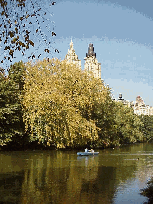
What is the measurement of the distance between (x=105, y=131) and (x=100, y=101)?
6839 millimetres

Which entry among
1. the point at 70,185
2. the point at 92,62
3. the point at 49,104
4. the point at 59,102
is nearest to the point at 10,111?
the point at 49,104

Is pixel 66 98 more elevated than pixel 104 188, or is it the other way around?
pixel 66 98

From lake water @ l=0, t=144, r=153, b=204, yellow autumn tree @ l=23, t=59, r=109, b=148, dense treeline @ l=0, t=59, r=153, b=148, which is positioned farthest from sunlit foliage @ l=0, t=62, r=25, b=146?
lake water @ l=0, t=144, r=153, b=204

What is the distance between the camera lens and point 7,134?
41.2 metres

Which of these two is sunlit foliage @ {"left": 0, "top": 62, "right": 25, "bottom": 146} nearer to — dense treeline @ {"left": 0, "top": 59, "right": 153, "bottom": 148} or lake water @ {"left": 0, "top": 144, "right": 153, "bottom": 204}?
dense treeline @ {"left": 0, "top": 59, "right": 153, "bottom": 148}

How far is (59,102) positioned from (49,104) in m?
1.35

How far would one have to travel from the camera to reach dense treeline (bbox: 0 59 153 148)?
134 feet

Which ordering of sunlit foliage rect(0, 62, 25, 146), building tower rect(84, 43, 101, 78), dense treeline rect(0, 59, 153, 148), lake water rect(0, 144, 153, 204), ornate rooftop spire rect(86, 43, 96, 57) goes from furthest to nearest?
1. ornate rooftop spire rect(86, 43, 96, 57)
2. building tower rect(84, 43, 101, 78)
3. dense treeline rect(0, 59, 153, 148)
4. sunlit foliage rect(0, 62, 25, 146)
5. lake water rect(0, 144, 153, 204)

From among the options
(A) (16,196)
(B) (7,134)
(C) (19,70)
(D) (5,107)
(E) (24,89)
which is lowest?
(A) (16,196)

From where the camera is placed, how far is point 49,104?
40281 millimetres

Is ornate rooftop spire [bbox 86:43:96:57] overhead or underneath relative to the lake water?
overhead

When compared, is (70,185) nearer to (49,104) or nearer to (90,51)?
(49,104)

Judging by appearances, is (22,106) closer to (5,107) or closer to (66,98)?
(5,107)

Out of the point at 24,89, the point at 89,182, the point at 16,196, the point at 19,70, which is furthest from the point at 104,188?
the point at 19,70
